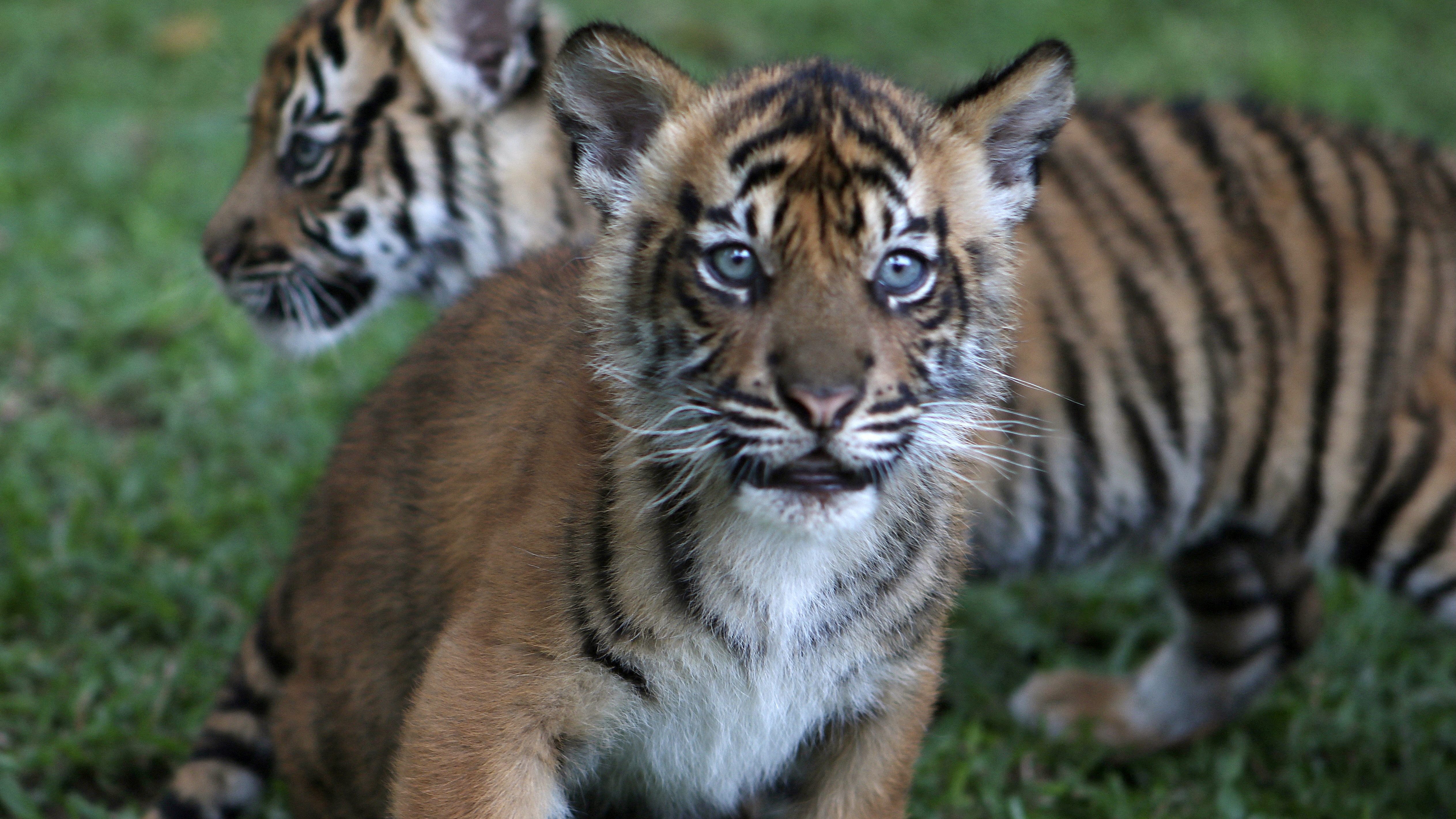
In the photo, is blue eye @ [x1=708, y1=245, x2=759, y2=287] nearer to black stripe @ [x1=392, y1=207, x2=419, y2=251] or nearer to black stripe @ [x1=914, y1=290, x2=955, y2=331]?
black stripe @ [x1=914, y1=290, x2=955, y2=331]

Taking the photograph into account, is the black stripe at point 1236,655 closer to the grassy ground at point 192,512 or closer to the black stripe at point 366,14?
the grassy ground at point 192,512

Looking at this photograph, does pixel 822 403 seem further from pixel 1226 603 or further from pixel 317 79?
pixel 1226 603

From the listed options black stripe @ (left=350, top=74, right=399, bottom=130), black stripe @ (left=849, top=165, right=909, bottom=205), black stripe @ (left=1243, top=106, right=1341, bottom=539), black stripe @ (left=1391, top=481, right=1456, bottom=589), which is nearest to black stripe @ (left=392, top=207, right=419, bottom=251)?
black stripe @ (left=350, top=74, right=399, bottom=130)

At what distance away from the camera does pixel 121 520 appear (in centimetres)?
426

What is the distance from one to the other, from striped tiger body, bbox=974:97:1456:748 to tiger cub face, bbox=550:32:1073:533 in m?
1.18

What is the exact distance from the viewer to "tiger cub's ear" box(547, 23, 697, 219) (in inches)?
95.5

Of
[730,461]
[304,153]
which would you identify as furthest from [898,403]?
[304,153]

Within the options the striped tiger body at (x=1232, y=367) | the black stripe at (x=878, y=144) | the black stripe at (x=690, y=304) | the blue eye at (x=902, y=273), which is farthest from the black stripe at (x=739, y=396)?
the striped tiger body at (x=1232, y=367)

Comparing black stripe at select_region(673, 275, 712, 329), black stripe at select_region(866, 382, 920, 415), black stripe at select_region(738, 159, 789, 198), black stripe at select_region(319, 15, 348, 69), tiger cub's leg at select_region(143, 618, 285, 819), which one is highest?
black stripe at select_region(319, 15, 348, 69)

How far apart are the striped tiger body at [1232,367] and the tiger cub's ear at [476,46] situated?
1418 mm

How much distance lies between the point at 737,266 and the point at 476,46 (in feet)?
6.28

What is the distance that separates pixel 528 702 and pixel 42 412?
3101 mm

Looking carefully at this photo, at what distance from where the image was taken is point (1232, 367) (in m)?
3.86

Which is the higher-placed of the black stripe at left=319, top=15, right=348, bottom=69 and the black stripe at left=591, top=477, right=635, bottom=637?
the black stripe at left=319, top=15, right=348, bottom=69
